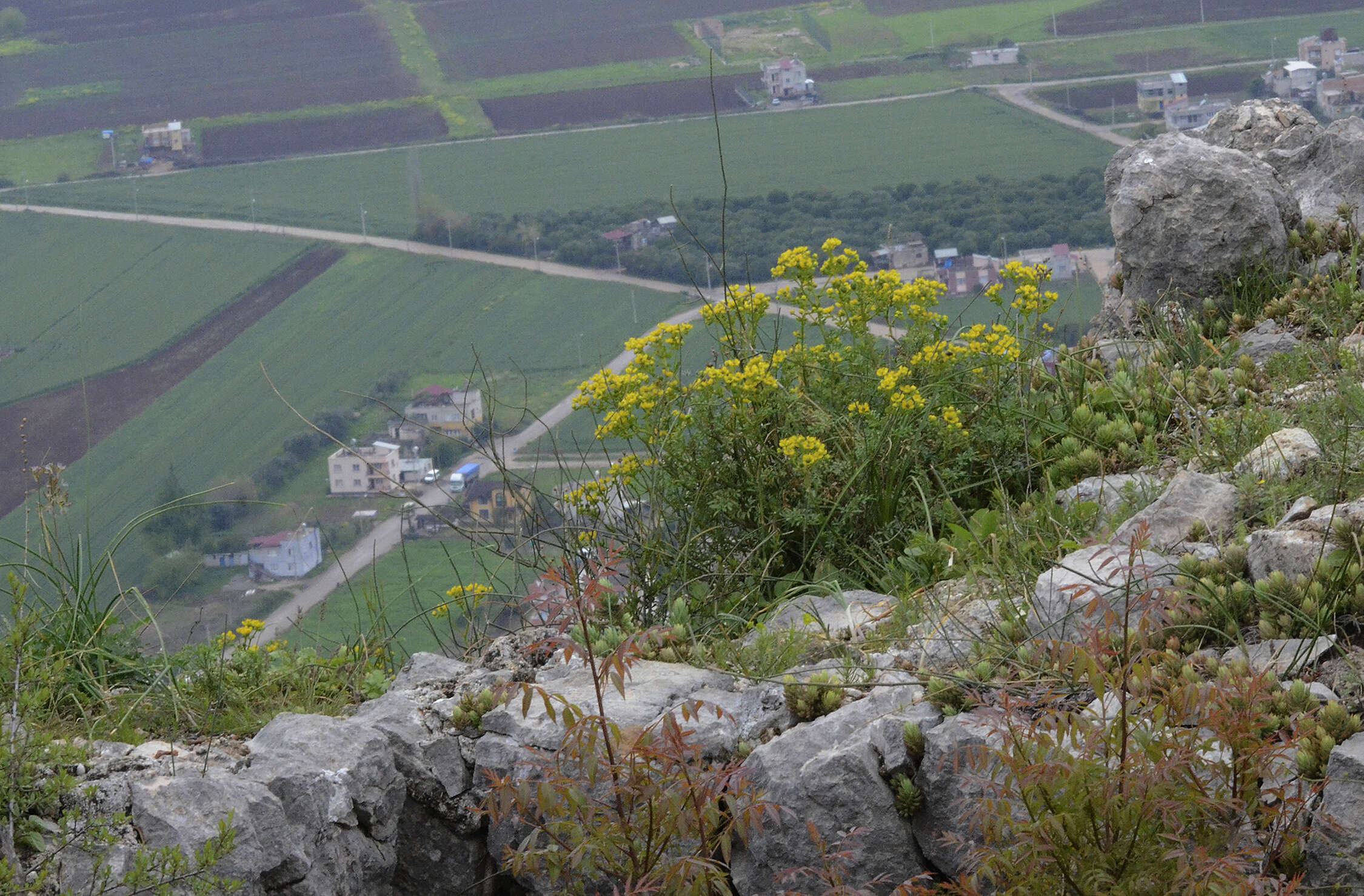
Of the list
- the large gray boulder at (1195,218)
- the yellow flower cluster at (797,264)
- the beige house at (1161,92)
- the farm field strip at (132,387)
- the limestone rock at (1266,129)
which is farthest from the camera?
the beige house at (1161,92)

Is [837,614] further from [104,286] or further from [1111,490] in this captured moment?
[104,286]

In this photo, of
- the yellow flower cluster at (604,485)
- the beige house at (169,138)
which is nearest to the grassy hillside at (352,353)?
the yellow flower cluster at (604,485)

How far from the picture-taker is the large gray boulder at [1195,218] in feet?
20.4

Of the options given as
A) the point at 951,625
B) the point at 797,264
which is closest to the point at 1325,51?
the point at 797,264

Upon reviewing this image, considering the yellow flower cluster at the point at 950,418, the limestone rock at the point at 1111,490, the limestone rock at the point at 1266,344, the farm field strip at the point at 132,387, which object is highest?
the yellow flower cluster at the point at 950,418

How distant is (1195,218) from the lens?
20.5ft

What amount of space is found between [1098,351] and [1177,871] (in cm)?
431

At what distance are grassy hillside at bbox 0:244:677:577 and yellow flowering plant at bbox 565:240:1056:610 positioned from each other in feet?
58.8

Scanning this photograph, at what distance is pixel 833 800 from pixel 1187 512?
1.59 metres

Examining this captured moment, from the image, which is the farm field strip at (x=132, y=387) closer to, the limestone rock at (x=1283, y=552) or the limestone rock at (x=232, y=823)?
the limestone rock at (x=232, y=823)

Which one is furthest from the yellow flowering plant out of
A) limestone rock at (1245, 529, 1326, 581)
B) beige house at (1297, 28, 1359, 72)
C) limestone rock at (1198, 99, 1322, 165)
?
beige house at (1297, 28, 1359, 72)

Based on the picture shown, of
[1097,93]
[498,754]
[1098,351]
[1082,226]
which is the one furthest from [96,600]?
[1097,93]

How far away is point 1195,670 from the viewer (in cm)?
311

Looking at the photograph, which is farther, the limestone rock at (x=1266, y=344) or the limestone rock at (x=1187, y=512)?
the limestone rock at (x=1266, y=344)
